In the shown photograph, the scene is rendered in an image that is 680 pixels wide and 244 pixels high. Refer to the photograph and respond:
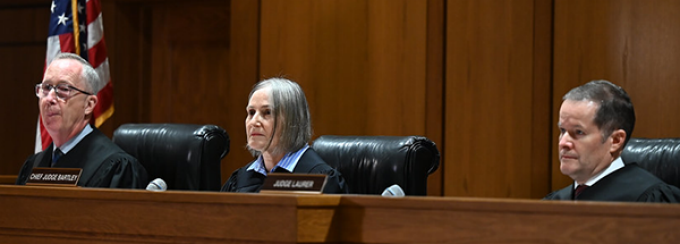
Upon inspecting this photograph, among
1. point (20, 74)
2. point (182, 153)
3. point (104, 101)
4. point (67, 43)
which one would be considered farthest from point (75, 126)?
→ point (20, 74)

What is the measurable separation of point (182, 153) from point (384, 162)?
802 mm

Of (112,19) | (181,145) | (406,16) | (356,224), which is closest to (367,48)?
(406,16)

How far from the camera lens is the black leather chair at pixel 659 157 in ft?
8.41

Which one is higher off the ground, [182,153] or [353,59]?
[353,59]

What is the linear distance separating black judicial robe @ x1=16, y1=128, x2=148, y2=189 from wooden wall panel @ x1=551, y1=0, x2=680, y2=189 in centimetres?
208

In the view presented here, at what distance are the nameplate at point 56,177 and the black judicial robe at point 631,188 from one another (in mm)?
1436

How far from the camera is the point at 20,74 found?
6039mm

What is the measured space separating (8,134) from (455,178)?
11.5 ft

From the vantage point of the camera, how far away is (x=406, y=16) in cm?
445

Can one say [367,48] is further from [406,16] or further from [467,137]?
[467,137]

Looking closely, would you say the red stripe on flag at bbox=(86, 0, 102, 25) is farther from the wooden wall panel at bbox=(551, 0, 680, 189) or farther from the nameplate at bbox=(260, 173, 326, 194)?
the nameplate at bbox=(260, 173, 326, 194)

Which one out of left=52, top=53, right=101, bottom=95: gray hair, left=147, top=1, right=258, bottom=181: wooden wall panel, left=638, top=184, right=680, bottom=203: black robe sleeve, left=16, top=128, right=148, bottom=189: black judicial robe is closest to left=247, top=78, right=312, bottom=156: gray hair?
left=16, top=128, right=148, bottom=189: black judicial robe

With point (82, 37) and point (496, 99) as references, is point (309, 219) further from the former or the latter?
point (82, 37)

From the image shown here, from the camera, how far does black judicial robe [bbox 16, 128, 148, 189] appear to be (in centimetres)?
301
